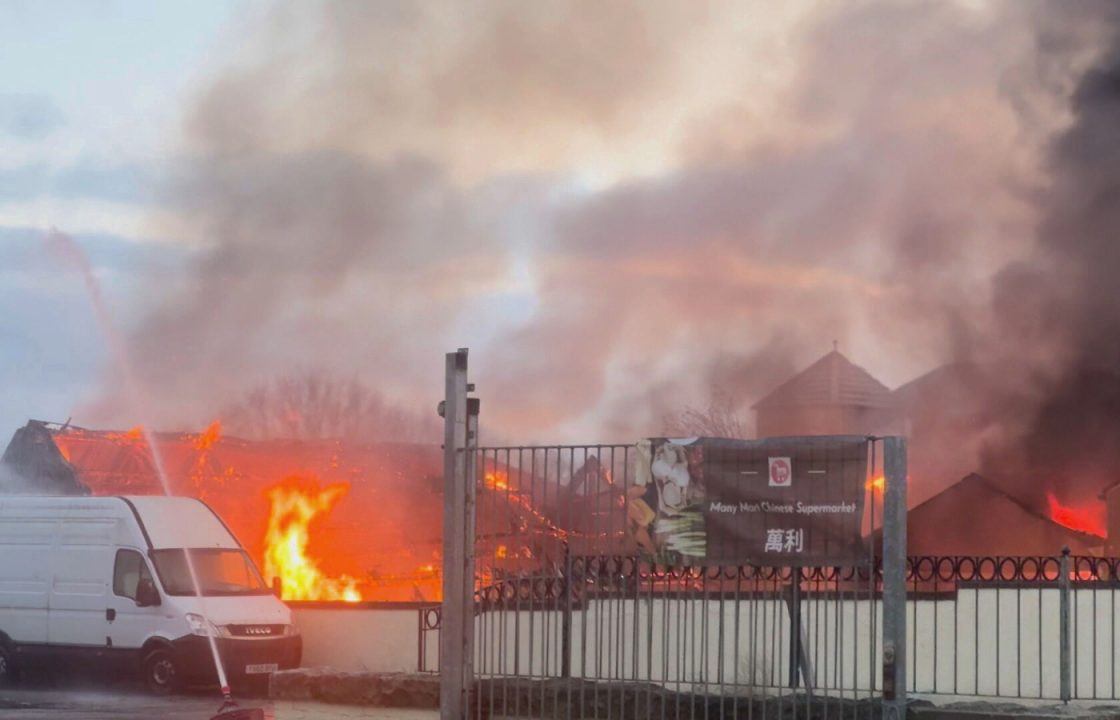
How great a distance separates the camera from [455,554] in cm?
1287

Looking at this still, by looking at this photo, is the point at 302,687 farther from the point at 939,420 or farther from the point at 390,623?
the point at 939,420

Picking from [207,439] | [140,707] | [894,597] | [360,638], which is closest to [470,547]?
[894,597]

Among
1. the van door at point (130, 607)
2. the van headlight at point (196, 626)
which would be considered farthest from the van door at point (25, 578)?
the van headlight at point (196, 626)

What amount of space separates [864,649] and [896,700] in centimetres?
488

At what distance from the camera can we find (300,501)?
94.1 feet

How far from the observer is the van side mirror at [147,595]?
18.8 metres

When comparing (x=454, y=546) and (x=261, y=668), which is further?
(x=261, y=668)

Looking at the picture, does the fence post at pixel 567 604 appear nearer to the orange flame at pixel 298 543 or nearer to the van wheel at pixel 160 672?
the van wheel at pixel 160 672

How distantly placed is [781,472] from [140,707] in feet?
29.4

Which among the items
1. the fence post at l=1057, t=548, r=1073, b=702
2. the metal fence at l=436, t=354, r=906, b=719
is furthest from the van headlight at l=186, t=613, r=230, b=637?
the fence post at l=1057, t=548, r=1073, b=702

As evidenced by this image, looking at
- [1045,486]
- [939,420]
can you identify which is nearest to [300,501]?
[1045,486]

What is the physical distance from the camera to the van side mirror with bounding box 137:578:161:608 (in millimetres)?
18781

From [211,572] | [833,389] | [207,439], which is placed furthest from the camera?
[833,389]

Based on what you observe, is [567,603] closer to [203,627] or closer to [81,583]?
[203,627]
